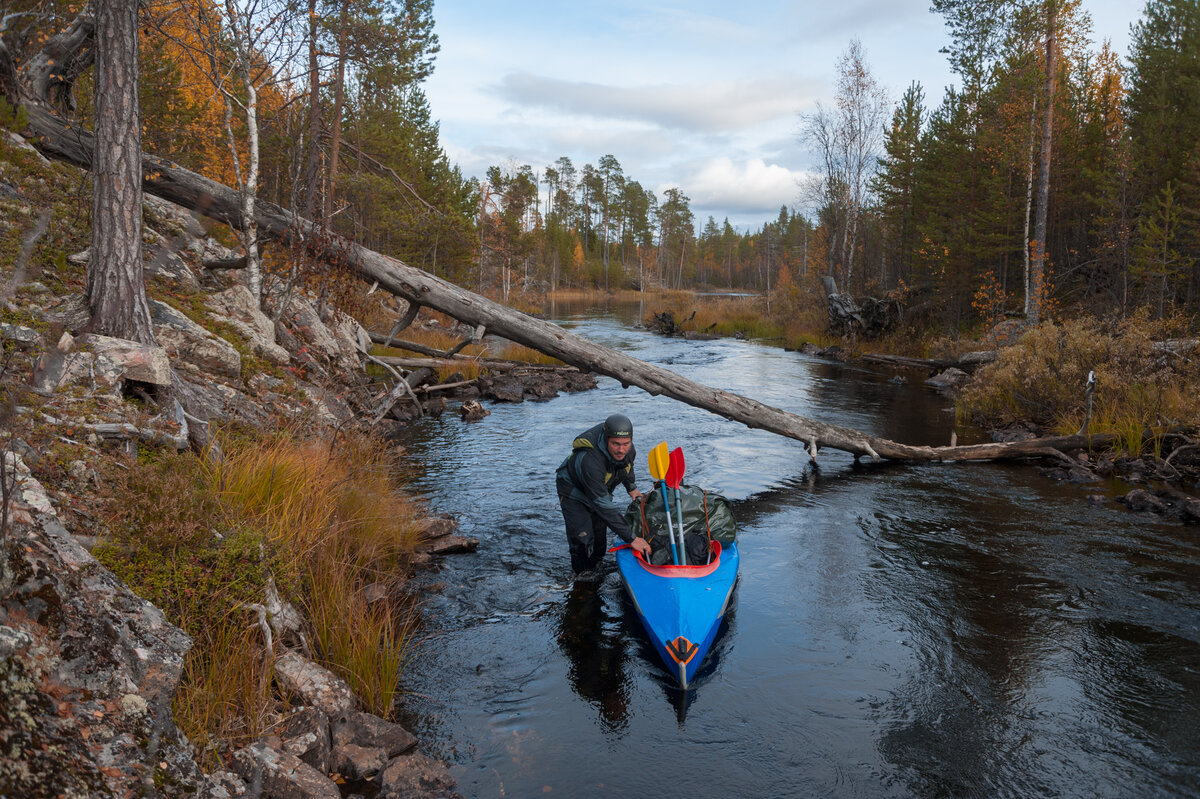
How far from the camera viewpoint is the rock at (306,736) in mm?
3701

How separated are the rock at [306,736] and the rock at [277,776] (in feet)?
0.51

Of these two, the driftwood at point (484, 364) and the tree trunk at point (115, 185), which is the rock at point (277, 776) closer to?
the tree trunk at point (115, 185)

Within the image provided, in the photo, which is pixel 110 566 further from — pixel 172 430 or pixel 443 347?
pixel 443 347

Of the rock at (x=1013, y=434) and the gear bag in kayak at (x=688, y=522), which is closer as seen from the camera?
the gear bag in kayak at (x=688, y=522)

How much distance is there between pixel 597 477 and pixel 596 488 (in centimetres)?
10

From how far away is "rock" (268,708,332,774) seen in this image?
3701 millimetres

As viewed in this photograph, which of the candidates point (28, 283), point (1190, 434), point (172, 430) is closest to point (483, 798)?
point (172, 430)

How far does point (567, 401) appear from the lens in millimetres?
16266

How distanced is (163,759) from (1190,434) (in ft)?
41.7

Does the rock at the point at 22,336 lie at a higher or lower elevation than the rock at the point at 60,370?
higher

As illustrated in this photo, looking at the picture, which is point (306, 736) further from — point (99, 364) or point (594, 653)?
point (99, 364)

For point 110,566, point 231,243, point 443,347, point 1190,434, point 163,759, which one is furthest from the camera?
point 443,347

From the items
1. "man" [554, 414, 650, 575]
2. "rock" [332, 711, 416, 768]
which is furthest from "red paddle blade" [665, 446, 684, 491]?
"rock" [332, 711, 416, 768]

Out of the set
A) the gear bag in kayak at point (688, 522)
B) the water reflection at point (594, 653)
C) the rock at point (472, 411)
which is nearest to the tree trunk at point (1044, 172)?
the rock at point (472, 411)
